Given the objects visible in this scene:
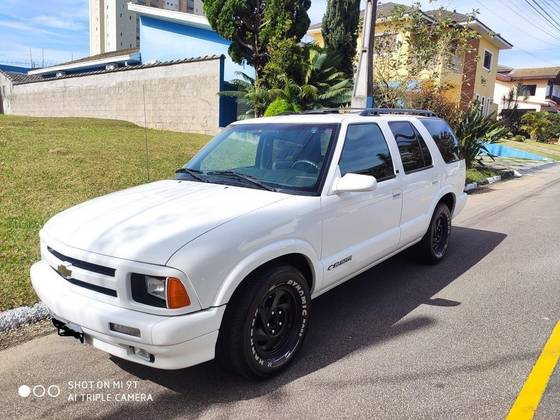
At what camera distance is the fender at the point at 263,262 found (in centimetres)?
279

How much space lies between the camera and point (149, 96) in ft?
67.8

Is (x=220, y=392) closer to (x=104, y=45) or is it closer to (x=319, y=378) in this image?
(x=319, y=378)


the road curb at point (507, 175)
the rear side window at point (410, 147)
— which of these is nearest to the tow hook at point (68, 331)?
the rear side window at point (410, 147)

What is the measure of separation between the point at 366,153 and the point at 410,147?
97cm

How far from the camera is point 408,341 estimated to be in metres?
3.74

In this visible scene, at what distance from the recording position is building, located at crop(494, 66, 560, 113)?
49.6 m

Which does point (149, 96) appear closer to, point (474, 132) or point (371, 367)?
point (474, 132)

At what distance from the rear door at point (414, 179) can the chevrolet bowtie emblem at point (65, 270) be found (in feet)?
9.87

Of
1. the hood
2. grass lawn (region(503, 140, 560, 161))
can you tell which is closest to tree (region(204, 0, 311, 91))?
the hood

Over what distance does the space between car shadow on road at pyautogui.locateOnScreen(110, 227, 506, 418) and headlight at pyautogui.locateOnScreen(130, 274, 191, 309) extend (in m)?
0.73

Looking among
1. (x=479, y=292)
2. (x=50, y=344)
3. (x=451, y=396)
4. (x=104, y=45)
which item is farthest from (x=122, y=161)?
(x=104, y=45)

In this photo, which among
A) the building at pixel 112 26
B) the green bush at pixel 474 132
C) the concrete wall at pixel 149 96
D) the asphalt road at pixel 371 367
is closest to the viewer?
the asphalt road at pixel 371 367

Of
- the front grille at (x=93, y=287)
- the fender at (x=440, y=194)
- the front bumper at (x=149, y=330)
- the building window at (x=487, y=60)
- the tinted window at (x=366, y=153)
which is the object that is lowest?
the front bumper at (x=149, y=330)

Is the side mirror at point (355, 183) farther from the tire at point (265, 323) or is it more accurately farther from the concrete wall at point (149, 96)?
the concrete wall at point (149, 96)
